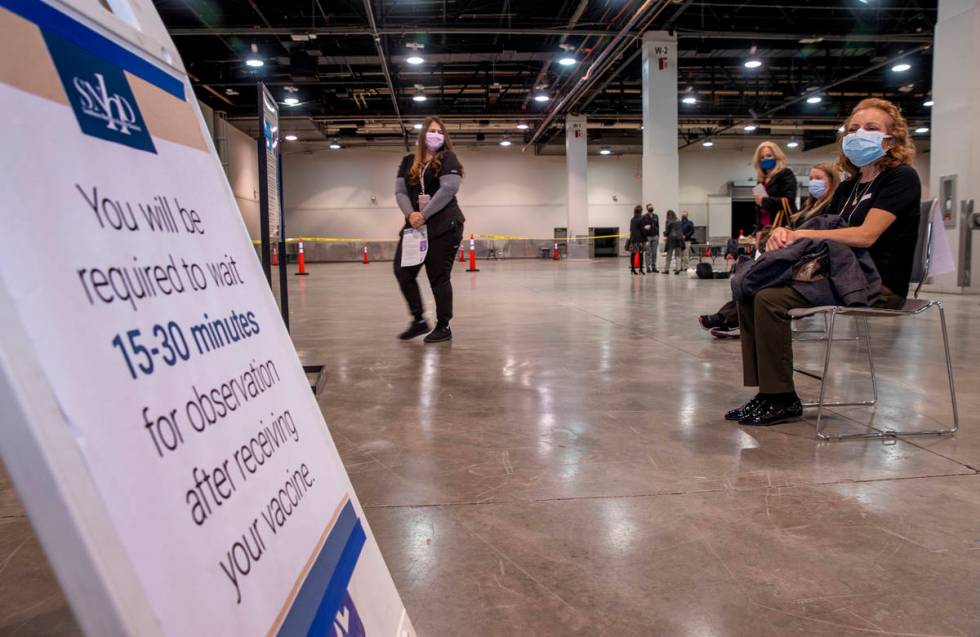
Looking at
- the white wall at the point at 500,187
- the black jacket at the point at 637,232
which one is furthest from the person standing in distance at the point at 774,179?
the white wall at the point at 500,187

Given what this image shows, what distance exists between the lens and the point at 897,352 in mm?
4160

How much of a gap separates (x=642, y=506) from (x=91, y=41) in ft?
5.21

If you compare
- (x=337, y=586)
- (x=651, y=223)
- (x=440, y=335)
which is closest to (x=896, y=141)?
(x=337, y=586)

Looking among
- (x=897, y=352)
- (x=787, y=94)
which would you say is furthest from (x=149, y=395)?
(x=787, y=94)

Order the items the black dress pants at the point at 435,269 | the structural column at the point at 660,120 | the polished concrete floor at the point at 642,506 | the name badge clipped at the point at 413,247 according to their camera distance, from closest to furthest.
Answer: the polished concrete floor at the point at 642,506, the name badge clipped at the point at 413,247, the black dress pants at the point at 435,269, the structural column at the point at 660,120

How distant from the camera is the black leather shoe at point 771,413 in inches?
103

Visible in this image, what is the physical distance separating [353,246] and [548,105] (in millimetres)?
9578

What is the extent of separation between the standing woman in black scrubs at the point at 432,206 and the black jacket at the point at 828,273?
2380 mm

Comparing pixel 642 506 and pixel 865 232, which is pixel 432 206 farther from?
pixel 642 506

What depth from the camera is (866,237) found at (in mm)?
2477

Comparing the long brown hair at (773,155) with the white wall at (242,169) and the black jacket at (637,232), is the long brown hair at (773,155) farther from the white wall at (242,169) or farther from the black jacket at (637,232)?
the white wall at (242,169)

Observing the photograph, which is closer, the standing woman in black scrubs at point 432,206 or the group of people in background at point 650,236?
the standing woman in black scrubs at point 432,206

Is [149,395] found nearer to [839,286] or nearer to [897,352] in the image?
[839,286]

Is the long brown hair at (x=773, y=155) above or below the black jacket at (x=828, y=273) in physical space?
above
